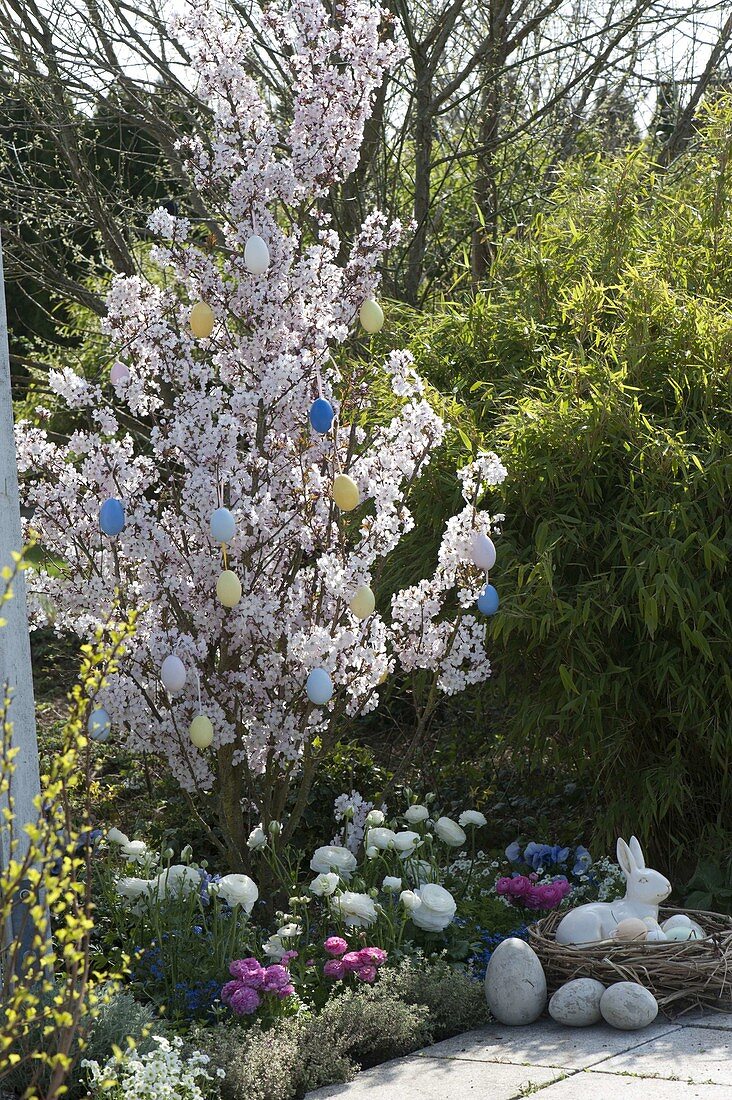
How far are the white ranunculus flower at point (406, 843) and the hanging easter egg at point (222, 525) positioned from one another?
3.48ft

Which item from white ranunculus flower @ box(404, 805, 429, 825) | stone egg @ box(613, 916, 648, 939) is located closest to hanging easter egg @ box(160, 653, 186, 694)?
white ranunculus flower @ box(404, 805, 429, 825)

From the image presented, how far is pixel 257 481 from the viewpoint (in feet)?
11.2

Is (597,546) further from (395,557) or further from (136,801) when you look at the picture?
(136,801)

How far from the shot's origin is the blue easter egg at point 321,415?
3.20 metres

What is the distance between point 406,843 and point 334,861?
0.72 ft

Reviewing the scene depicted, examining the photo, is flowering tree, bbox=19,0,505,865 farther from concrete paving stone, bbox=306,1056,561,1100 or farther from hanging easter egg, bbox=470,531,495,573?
concrete paving stone, bbox=306,1056,561,1100

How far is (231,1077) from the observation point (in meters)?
2.60

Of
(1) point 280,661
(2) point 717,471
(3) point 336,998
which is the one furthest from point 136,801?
(2) point 717,471

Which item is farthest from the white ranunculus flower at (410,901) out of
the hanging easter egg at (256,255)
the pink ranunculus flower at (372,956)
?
the hanging easter egg at (256,255)

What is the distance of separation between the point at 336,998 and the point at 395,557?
173 centimetres

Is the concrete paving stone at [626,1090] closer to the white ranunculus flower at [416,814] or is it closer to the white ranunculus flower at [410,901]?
the white ranunculus flower at [410,901]

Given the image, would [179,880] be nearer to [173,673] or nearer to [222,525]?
[173,673]

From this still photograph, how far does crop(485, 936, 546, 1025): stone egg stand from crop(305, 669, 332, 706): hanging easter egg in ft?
2.58

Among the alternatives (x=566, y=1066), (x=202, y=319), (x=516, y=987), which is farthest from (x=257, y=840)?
(x=202, y=319)
